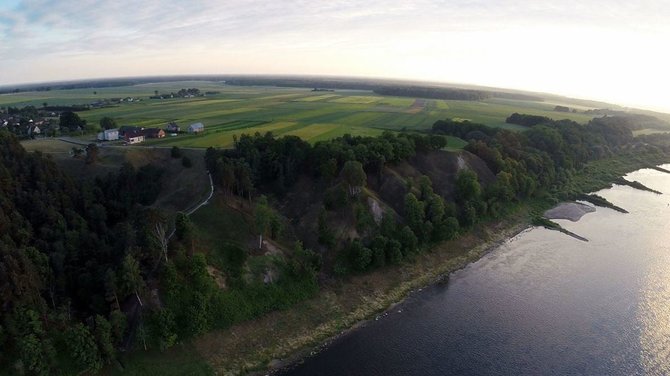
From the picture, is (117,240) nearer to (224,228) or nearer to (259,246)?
(224,228)

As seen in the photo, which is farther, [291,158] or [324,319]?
[291,158]

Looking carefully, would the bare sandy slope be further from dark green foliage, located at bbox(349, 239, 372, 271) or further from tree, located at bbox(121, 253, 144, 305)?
tree, located at bbox(121, 253, 144, 305)

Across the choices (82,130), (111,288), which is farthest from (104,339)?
(82,130)

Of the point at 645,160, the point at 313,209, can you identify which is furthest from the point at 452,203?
the point at 645,160

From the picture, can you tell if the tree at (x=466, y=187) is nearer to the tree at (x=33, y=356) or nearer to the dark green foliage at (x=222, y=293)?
the dark green foliage at (x=222, y=293)

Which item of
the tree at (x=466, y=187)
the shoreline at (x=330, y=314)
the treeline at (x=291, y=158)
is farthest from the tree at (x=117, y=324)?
the tree at (x=466, y=187)

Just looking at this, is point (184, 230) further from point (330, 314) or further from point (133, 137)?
point (133, 137)

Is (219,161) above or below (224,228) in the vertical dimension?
above

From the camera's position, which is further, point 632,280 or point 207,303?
point 632,280
